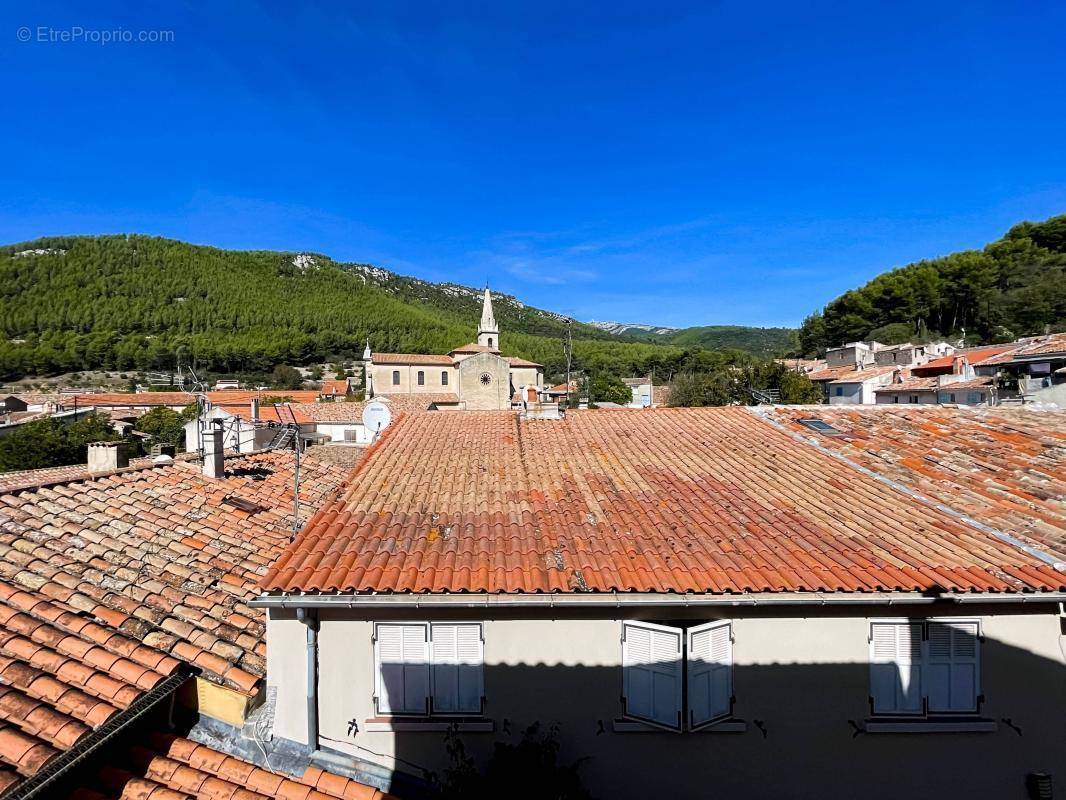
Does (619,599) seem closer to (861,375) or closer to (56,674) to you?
(56,674)

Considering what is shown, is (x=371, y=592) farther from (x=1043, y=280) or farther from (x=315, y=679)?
(x=1043, y=280)

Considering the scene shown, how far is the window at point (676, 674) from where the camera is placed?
496 cm

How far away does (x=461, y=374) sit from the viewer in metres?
60.1

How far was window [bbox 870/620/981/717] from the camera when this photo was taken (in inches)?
203

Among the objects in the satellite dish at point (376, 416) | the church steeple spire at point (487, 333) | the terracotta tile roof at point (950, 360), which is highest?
the church steeple spire at point (487, 333)

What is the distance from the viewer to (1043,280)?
2211 inches

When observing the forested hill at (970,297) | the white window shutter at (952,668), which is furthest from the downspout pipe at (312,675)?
the forested hill at (970,297)

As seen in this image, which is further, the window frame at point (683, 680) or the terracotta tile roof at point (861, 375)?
the terracotta tile roof at point (861, 375)

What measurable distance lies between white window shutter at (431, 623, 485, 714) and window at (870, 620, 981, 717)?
12.6ft

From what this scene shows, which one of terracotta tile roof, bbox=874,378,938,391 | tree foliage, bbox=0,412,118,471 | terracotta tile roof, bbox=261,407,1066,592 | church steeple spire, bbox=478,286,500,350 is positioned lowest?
tree foliage, bbox=0,412,118,471

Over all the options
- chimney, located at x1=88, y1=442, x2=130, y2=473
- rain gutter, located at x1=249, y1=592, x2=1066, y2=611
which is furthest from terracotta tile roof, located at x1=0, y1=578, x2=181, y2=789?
chimney, located at x1=88, y1=442, x2=130, y2=473

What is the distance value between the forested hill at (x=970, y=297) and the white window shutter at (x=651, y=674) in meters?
64.9

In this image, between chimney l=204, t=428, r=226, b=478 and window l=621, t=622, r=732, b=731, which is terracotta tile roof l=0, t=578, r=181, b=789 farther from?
chimney l=204, t=428, r=226, b=478

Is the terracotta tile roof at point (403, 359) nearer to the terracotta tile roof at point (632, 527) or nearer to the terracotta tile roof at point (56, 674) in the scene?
the terracotta tile roof at point (632, 527)
